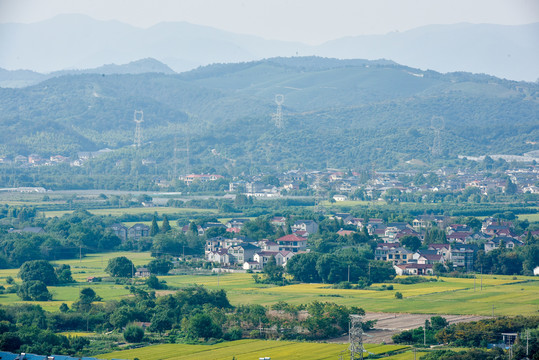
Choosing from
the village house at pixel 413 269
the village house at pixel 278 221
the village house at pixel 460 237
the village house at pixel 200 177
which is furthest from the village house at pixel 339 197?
the village house at pixel 413 269

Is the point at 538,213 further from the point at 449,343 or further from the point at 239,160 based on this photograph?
the point at 239,160

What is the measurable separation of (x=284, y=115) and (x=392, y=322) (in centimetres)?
10476

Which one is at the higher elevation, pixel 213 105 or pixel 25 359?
pixel 213 105

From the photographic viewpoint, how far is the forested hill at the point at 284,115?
108 m

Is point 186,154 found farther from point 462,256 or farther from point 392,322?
point 392,322

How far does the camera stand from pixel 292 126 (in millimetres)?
122438

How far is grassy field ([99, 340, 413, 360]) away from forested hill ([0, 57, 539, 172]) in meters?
71.1

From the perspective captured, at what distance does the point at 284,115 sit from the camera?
129 m

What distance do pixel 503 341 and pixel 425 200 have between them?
4458cm

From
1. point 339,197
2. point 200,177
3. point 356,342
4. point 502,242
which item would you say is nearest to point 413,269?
point 502,242

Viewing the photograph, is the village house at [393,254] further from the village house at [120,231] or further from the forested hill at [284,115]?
the forested hill at [284,115]

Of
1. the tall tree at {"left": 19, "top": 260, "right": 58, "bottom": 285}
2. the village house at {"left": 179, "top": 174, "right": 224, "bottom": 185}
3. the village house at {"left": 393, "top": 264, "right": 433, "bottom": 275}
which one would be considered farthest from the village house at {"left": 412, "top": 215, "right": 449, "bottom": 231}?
the village house at {"left": 179, "top": 174, "right": 224, "bottom": 185}

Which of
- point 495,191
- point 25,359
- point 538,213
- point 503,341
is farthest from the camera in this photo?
point 495,191

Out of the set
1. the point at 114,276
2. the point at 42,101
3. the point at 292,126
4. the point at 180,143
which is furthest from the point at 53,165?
the point at 114,276
